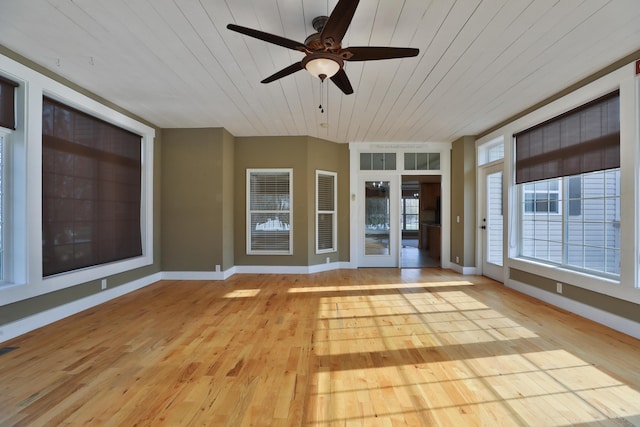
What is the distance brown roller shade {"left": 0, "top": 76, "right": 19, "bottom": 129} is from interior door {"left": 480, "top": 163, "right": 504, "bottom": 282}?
253 inches

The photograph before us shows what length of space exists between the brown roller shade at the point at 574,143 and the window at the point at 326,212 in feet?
10.8

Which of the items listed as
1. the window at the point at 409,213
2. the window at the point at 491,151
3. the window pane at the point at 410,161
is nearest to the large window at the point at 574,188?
the window at the point at 491,151

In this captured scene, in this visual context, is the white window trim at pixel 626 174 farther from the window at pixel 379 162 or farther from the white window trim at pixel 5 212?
the white window trim at pixel 5 212

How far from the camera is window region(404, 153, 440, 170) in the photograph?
6.46 meters

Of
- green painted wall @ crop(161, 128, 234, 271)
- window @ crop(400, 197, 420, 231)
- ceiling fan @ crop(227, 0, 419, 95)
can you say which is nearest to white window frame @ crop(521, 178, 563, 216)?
ceiling fan @ crop(227, 0, 419, 95)

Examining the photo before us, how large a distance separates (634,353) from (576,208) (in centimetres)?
176

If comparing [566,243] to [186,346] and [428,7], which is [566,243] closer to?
[428,7]

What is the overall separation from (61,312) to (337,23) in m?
4.05

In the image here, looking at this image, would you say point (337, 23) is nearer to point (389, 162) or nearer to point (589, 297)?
point (589, 297)

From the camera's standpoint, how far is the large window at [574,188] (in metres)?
3.19

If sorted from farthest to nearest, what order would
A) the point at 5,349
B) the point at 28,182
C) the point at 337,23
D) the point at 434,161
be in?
1. the point at 434,161
2. the point at 28,182
3. the point at 5,349
4. the point at 337,23

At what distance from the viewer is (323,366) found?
7.68ft

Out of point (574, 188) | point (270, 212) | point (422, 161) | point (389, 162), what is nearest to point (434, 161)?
point (422, 161)

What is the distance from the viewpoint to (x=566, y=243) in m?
3.80
